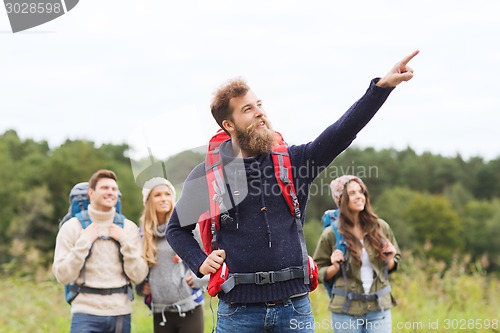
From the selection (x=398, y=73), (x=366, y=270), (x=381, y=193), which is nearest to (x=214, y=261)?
(x=398, y=73)

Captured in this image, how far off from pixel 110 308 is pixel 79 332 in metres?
0.32

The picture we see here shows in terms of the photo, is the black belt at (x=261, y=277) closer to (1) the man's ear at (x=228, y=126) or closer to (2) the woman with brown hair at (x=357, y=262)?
(1) the man's ear at (x=228, y=126)

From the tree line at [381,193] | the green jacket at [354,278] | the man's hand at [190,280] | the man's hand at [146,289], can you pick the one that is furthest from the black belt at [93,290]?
the tree line at [381,193]

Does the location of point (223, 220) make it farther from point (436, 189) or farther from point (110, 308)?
point (436, 189)

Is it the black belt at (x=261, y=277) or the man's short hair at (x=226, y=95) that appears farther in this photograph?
the man's short hair at (x=226, y=95)

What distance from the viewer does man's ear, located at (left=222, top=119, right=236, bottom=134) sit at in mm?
3764

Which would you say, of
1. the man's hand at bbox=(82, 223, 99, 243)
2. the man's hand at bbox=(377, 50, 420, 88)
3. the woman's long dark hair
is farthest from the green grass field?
the man's hand at bbox=(377, 50, 420, 88)

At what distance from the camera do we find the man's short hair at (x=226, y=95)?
12.2 ft

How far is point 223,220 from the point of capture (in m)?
3.56

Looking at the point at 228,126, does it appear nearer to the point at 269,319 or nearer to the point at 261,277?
the point at 261,277

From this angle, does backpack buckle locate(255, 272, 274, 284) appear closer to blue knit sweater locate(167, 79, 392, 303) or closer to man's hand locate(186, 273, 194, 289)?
blue knit sweater locate(167, 79, 392, 303)

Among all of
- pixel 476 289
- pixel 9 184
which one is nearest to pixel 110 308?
pixel 476 289

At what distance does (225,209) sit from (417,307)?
5.63m

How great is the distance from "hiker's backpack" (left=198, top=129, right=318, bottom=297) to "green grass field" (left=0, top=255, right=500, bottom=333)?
4503 mm
